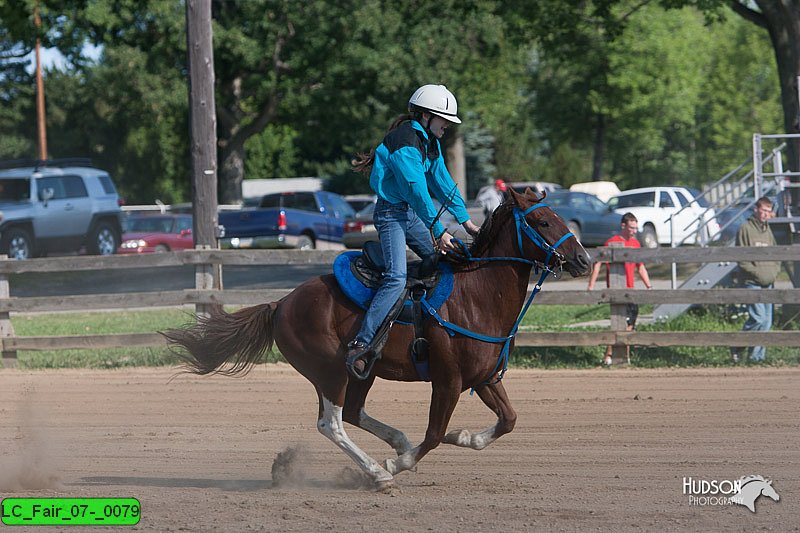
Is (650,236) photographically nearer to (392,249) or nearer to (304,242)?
(304,242)

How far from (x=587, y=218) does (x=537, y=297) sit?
18442 millimetres

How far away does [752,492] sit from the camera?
267 inches

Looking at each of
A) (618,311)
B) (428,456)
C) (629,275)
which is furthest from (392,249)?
(629,275)

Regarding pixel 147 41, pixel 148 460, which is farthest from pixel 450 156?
pixel 148 460

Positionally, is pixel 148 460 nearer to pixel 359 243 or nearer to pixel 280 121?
pixel 359 243

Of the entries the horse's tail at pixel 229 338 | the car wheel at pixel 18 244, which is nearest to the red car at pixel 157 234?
the car wheel at pixel 18 244

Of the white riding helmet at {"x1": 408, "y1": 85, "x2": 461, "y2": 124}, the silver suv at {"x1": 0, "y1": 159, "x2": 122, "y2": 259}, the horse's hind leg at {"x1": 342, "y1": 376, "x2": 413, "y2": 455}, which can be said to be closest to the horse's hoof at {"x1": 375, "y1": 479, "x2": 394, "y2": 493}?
the horse's hind leg at {"x1": 342, "y1": 376, "x2": 413, "y2": 455}

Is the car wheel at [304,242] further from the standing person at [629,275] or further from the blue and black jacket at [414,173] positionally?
the blue and black jacket at [414,173]

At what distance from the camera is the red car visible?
1148 inches

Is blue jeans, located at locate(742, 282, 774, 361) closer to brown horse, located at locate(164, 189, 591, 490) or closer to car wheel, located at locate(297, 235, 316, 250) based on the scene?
brown horse, located at locate(164, 189, 591, 490)

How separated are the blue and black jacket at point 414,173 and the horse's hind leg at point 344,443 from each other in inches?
56.3

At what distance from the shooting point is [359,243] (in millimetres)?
27906

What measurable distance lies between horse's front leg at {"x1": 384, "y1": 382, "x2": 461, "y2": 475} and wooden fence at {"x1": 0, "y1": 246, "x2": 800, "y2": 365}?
5.68 meters

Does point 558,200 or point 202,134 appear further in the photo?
point 558,200
